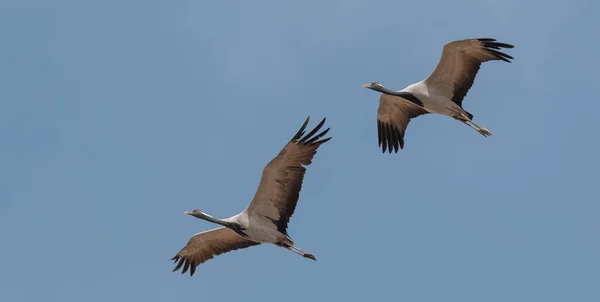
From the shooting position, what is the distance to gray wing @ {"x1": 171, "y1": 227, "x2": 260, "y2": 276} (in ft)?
100

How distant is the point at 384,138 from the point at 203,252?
24.2 feet

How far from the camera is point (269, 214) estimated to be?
2895 cm

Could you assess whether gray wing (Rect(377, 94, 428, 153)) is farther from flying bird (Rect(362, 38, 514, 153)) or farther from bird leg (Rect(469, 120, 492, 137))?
bird leg (Rect(469, 120, 492, 137))

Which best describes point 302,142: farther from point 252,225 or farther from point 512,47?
point 512,47

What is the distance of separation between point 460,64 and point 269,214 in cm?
758

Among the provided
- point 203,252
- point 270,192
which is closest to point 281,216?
point 270,192

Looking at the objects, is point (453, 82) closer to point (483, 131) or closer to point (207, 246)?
point (483, 131)

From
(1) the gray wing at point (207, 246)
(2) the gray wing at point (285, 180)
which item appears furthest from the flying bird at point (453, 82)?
(1) the gray wing at point (207, 246)

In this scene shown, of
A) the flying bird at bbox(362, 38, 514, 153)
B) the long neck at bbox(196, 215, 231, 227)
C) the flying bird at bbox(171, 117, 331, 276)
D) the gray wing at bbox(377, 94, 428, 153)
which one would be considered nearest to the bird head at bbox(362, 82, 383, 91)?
the flying bird at bbox(362, 38, 514, 153)

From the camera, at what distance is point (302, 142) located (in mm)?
27906

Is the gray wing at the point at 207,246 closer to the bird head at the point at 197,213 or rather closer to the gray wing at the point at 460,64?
the bird head at the point at 197,213

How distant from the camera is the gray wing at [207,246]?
1202 inches

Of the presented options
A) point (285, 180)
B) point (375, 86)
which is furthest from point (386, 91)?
point (285, 180)

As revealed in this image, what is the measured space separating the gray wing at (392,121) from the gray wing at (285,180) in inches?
264
